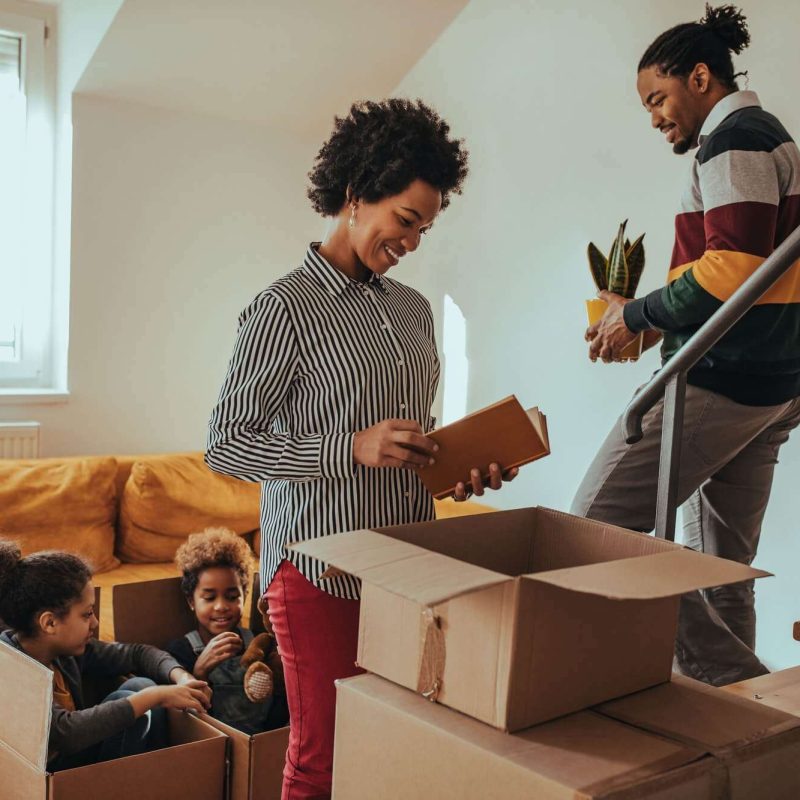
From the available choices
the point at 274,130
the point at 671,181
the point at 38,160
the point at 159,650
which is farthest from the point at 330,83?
the point at 159,650

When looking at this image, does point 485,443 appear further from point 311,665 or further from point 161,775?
point 161,775

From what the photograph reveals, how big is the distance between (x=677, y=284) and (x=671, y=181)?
1110 mm

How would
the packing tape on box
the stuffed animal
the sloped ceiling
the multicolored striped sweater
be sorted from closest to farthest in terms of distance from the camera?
1. the packing tape on box
2. the multicolored striped sweater
3. the stuffed animal
4. the sloped ceiling

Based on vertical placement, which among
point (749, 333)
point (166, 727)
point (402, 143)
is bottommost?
point (166, 727)

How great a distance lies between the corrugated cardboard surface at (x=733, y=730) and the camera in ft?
3.24

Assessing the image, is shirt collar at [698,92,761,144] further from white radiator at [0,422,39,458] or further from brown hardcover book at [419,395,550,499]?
white radiator at [0,422,39,458]

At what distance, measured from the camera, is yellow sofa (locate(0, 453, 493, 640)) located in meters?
3.32

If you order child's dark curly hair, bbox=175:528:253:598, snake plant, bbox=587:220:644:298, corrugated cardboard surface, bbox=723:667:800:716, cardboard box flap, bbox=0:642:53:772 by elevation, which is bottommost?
cardboard box flap, bbox=0:642:53:772

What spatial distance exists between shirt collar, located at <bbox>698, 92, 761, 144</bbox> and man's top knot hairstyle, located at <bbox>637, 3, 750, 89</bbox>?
0.09 m

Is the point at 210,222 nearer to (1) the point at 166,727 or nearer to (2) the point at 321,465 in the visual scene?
(1) the point at 166,727

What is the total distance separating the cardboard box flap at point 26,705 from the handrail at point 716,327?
1132 millimetres

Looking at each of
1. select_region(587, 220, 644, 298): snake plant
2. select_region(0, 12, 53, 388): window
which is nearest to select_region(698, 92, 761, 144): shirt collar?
select_region(587, 220, 644, 298): snake plant

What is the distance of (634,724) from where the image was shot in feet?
3.39

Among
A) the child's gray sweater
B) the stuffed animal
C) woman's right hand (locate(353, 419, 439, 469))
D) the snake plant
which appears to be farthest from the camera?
the stuffed animal
